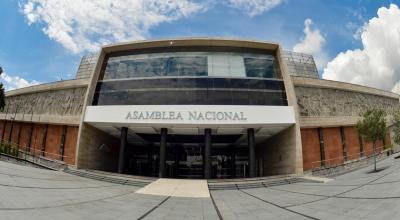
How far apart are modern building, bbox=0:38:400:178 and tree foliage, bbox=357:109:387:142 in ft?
16.1

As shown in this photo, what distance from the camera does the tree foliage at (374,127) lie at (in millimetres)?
17797

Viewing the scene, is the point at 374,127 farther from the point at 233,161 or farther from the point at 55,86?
the point at 55,86

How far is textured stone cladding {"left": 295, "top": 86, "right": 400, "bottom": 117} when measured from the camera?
24.0 m

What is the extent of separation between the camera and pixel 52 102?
2744 cm

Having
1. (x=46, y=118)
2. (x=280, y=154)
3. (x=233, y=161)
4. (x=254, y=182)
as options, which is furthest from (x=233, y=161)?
(x=46, y=118)

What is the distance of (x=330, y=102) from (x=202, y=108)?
1464 cm

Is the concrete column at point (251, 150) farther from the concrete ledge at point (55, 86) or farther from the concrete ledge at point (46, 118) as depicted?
the concrete ledge at point (55, 86)

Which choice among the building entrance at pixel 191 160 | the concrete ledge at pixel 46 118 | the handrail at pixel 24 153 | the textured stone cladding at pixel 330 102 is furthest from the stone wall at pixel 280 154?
the handrail at pixel 24 153

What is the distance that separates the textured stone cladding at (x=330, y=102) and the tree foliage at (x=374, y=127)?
563 centimetres

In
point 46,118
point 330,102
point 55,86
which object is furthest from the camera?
point 55,86

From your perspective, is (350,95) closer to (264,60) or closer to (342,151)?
(342,151)

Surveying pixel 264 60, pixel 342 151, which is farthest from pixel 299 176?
pixel 264 60

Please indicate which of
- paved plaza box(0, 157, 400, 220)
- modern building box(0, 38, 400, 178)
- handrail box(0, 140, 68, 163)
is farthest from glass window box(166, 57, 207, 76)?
paved plaza box(0, 157, 400, 220)

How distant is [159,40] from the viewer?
23812 mm
